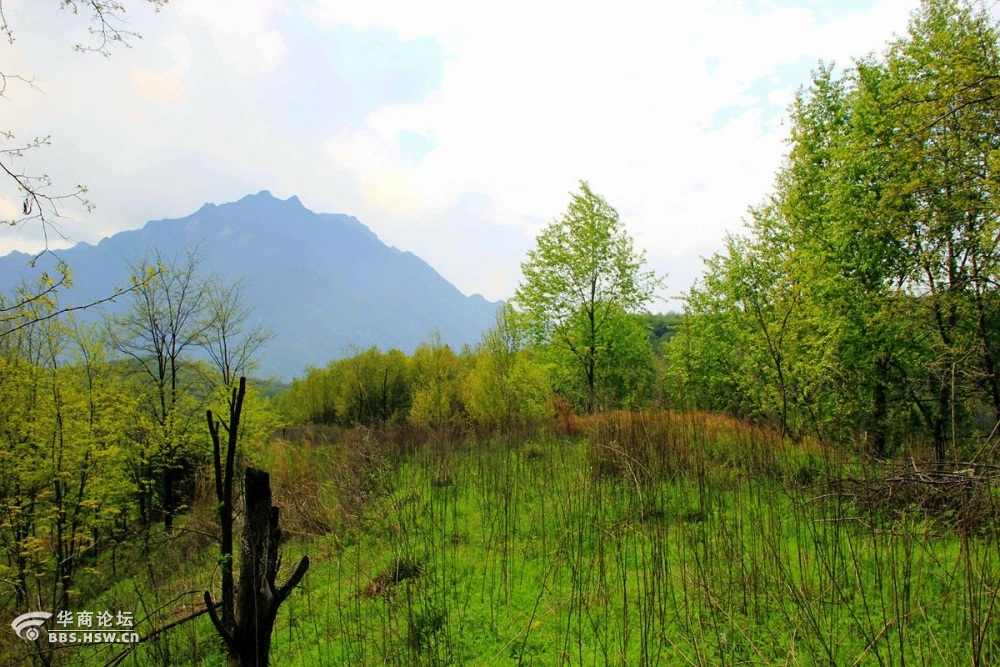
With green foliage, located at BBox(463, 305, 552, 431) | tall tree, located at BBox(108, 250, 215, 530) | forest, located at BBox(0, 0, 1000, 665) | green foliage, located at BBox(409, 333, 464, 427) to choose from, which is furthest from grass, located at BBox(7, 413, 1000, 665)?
green foliage, located at BBox(409, 333, 464, 427)

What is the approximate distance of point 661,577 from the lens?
311cm

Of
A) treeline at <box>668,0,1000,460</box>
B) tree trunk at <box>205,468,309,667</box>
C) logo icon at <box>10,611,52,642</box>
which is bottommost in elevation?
logo icon at <box>10,611,52,642</box>

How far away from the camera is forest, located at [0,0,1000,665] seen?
3299mm

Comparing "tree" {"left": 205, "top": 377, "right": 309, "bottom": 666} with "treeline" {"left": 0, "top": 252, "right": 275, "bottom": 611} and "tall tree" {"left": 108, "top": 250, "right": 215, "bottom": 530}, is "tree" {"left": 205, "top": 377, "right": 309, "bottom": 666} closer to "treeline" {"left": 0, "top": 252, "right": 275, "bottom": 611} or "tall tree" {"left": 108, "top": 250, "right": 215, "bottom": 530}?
"treeline" {"left": 0, "top": 252, "right": 275, "bottom": 611}

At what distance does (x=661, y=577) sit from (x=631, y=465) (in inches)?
32.3

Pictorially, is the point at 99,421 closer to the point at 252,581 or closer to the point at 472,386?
the point at 472,386

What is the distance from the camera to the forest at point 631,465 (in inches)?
130

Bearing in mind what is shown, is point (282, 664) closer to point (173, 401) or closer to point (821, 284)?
point (821, 284)

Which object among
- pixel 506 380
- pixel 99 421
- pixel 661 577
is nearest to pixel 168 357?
pixel 99 421

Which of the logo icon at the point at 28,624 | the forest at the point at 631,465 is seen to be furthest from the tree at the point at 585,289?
the logo icon at the point at 28,624

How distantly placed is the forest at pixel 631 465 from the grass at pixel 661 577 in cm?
5

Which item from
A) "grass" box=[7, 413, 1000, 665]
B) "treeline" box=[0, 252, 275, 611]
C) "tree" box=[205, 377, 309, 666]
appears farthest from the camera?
"treeline" box=[0, 252, 275, 611]

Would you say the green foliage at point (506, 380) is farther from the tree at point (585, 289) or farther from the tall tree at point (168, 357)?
the tall tree at point (168, 357)

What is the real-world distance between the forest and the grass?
5 cm
